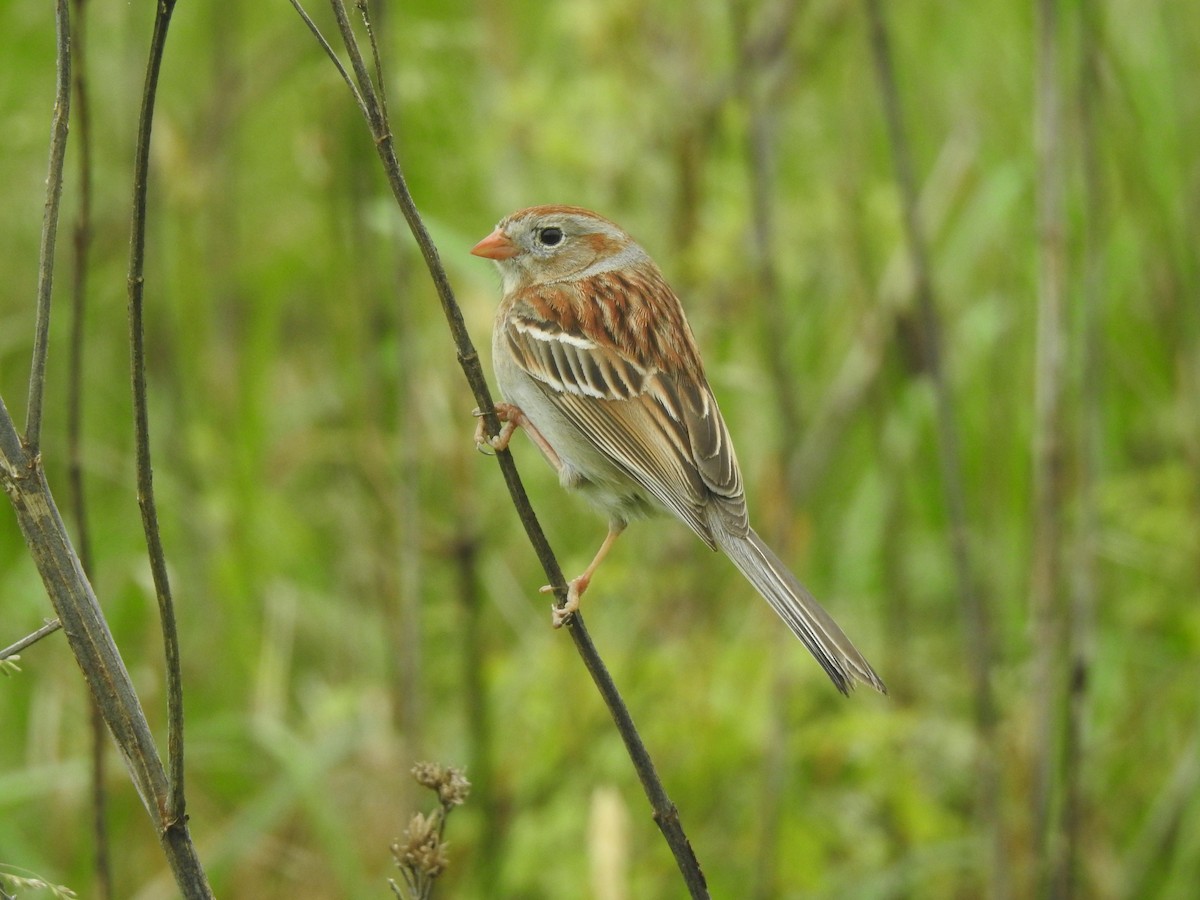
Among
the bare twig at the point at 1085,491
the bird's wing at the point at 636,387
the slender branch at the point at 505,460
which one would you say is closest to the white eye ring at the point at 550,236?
the bird's wing at the point at 636,387

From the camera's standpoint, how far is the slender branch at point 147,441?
4.50 feet

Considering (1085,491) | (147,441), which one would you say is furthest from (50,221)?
(1085,491)

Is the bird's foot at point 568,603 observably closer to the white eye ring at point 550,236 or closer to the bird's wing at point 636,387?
the bird's wing at point 636,387

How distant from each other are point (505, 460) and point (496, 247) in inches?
53.2

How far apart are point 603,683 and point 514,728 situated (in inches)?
88.0

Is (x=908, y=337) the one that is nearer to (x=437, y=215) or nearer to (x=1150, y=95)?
(x=1150, y=95)

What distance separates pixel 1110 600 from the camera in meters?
4.07

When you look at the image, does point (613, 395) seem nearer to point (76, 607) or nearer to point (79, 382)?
point (79, 382)

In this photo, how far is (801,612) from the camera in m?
2.23

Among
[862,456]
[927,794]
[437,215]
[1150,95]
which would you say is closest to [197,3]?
[437,215]

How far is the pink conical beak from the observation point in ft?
10.4

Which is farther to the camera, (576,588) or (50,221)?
(576,588)

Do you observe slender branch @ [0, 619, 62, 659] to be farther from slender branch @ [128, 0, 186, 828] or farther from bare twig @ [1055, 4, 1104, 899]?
bare twig @ [1055, 4, 1104, 899]

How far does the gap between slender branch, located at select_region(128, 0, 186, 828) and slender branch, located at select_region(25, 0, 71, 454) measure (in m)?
0.08
